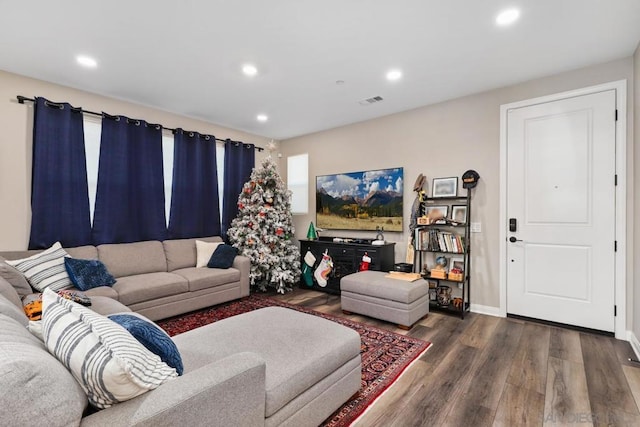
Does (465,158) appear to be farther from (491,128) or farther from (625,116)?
(625,116)

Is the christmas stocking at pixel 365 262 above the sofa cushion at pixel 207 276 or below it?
above

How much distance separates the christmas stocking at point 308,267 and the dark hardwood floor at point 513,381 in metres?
1.94

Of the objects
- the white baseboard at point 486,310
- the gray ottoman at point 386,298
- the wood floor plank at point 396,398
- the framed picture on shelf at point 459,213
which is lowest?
the wood floor plank at point 396,398

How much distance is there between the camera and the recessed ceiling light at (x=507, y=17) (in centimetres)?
227

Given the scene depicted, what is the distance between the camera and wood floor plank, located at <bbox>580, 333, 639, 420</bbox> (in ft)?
6.37

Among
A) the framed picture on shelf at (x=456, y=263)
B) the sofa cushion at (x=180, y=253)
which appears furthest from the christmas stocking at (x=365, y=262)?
the sofa cushion at (x=180, y=253)

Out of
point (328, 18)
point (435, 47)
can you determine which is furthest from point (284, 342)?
point (435, 47)

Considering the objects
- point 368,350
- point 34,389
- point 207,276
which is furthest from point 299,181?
point 34,389

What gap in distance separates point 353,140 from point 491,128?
203 cm

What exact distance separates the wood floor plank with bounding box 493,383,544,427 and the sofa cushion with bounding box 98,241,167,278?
392 cm

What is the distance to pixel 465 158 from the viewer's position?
12.7 feet

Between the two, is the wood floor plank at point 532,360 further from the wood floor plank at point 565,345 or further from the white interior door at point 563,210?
the white interior door at point 563,210

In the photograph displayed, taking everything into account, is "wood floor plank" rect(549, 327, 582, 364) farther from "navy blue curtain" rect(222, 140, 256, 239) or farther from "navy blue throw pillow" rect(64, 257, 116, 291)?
"navy blue curtain" rect(222, 140, 256, 239)

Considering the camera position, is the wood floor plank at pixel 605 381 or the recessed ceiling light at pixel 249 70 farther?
the recessed ceiling light at pixel 249 70
